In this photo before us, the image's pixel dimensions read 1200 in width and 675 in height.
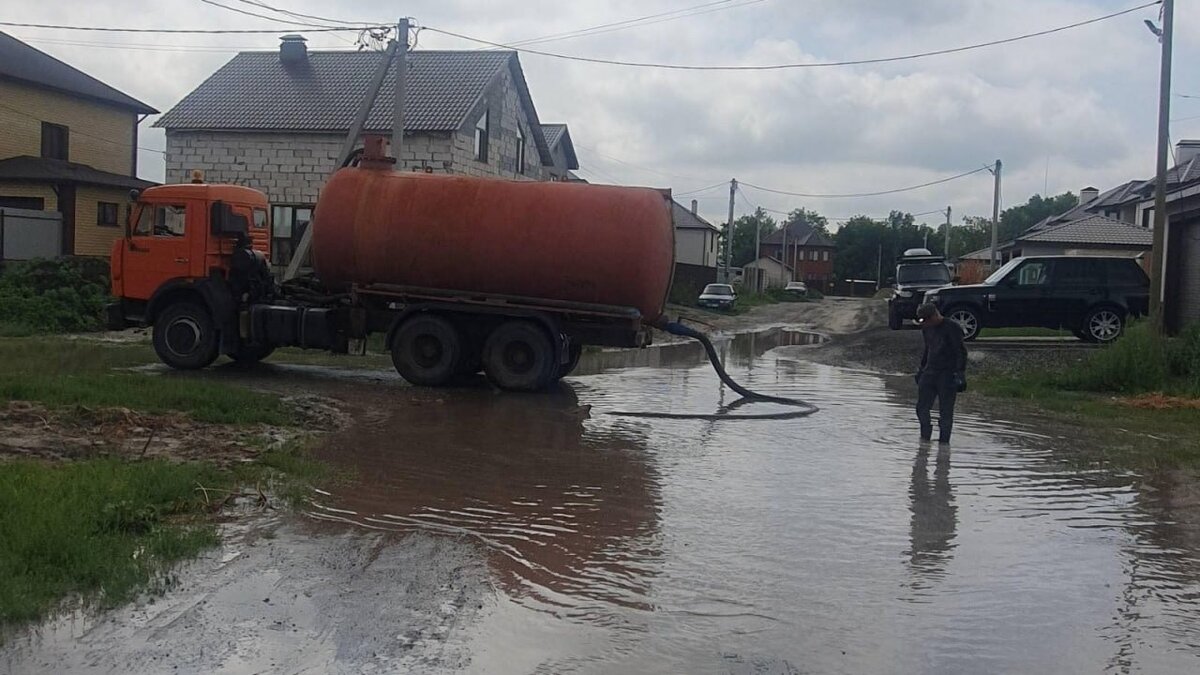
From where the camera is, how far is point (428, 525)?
26.1ft

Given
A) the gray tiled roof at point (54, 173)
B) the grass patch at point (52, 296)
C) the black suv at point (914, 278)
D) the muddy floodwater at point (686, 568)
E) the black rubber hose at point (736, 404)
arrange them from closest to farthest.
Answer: the muddy floodwater at point (686, 568)
the black rubber hose at point (736, 404)
the grass patch at point (52, 296)
the black suv at point (914, 278)
the gray tiled roof at point (54, 173)

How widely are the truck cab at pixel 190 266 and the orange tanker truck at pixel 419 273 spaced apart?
0.07 ft

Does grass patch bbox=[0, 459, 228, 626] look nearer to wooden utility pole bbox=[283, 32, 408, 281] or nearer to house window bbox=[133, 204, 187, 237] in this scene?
house window bbox=[133, 204, 187, 237]

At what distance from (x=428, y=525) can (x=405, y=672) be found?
2891mm

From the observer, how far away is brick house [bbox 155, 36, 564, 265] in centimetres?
3338

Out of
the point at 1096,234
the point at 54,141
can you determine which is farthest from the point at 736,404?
the point at 1096,234

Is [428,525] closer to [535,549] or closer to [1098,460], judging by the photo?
[535,549]

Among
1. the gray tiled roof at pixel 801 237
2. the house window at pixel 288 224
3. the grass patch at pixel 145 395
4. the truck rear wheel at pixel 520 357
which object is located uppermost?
the gray tiled roof at pixel 801 237

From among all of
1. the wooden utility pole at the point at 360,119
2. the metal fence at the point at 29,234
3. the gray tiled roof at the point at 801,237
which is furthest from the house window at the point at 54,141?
the gray tiled roof at the point at 801,237

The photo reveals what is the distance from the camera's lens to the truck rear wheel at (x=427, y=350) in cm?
1642

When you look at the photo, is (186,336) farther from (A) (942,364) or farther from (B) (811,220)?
(B) (811,220)

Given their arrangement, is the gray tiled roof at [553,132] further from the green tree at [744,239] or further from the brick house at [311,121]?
the green tree at [744,239]

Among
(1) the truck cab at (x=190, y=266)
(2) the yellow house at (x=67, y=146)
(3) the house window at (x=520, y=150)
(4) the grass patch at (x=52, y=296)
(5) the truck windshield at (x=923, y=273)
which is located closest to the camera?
(1) the truck cab at (x=190, y=266)

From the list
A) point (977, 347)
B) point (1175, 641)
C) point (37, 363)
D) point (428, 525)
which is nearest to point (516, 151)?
point (977, 347)
